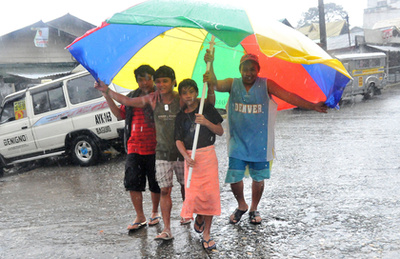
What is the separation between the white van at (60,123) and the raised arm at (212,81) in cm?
449

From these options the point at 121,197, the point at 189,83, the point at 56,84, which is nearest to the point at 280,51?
the point at 189,83

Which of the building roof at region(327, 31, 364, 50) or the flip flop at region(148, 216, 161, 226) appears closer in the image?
the flip flop at region(148, 216, 161, 226)

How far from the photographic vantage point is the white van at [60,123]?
28.0ft

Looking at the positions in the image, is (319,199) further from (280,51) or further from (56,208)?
(56,208)

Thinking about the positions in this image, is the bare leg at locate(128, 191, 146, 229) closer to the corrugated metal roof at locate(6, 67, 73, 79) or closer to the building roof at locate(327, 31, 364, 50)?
the corrugated metal roof at locate(6, 67, 73, 79)

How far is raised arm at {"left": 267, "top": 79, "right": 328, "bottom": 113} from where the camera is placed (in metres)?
3.89

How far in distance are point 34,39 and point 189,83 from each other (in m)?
18.2

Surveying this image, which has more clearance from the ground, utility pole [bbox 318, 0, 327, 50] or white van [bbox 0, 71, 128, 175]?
utility pole [bbox 318, 0, 327, 50]

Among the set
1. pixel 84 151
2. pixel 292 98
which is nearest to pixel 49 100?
pixel 84 151

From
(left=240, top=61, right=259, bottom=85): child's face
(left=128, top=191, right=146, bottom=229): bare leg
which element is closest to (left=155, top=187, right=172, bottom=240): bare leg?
(left=128, top=191, right=146, bottom=229): bare leg

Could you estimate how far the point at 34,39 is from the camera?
19609 mm

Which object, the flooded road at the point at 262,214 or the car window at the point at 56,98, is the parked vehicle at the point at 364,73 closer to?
the flooded road at the point at 262,214

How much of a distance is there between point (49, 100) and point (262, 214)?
20.6 ft

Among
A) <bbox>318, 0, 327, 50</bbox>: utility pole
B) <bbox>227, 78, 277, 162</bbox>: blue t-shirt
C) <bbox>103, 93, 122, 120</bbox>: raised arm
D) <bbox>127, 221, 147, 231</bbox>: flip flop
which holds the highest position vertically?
<bbox>318, 0, 327, 50</bbox>: utility pole
